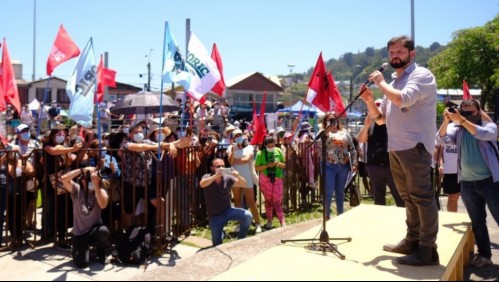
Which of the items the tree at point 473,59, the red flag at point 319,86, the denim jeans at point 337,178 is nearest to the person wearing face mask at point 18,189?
the denim jeans at point 337,178

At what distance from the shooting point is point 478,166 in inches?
205

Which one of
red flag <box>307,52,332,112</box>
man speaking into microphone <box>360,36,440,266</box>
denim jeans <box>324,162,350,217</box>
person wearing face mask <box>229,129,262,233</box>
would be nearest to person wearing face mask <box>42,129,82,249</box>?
person wearing face mask <box>229,129,262,233</box>

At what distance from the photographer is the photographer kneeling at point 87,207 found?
5.96m

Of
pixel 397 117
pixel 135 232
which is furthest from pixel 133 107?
pixel 397 117

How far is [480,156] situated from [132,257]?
4303mm

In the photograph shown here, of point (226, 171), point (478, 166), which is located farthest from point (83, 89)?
point (478, 166)

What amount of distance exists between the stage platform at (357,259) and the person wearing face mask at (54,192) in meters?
3.75

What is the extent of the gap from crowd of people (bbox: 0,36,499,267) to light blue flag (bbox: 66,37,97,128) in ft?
1.66

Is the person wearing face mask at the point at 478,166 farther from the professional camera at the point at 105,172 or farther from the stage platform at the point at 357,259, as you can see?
the professional camera at the point at 105,172

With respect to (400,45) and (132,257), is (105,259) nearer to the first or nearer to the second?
(132,257)

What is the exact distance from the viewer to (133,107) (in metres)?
10.5

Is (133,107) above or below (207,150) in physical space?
above

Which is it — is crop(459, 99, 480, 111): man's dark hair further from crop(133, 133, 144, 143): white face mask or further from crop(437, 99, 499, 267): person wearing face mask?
crop(133, 133, 144, 143): white face mask

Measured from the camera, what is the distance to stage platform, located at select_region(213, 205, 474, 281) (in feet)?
11.9
